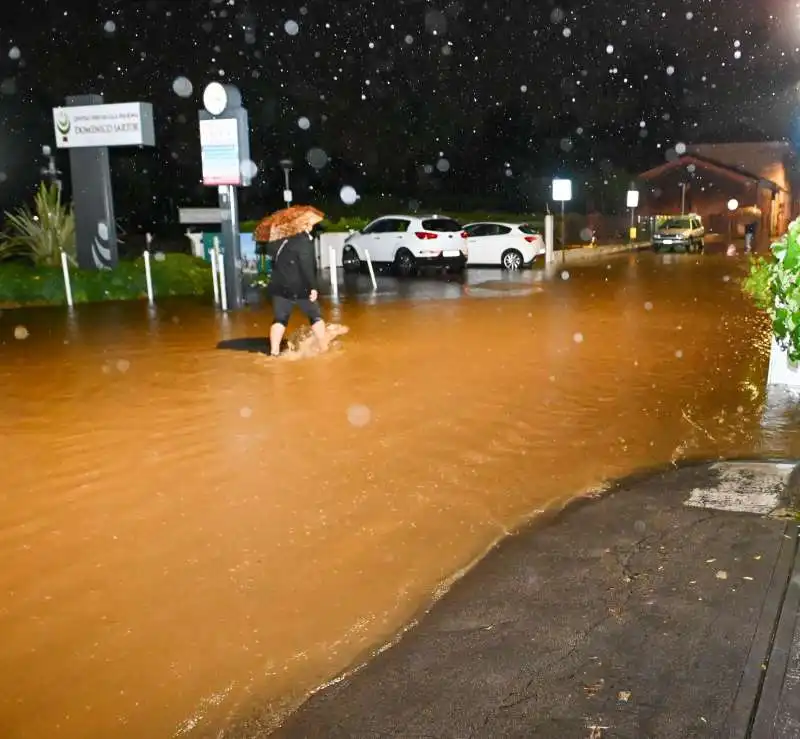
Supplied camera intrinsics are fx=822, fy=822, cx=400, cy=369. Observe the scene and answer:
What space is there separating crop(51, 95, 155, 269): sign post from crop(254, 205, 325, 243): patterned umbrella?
33.8 feet

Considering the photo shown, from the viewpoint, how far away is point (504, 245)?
2658 cm

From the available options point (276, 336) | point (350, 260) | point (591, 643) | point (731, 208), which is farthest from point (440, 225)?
point (731, 208)

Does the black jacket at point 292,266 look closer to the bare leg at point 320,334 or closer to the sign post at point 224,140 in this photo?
the bare leg at point 320,334

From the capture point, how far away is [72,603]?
4348 mm

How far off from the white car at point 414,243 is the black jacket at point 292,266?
14.4 metres

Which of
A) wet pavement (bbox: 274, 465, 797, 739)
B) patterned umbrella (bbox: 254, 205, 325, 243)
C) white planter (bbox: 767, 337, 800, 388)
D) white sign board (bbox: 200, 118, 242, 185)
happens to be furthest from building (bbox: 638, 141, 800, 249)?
wet pavement (bbox: 274, 465, 797, 739)

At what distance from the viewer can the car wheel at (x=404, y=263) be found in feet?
80.5

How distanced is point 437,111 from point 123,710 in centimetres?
4571

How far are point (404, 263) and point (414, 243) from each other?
0.70 meters

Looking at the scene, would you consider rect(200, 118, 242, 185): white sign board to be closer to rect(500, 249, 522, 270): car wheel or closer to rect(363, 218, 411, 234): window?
rect(363, 218, 411, 234): window

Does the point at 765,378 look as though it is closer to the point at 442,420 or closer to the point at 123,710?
the point at 442,420

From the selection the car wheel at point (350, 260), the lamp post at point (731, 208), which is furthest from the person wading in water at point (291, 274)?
the lamp post at point (731, 208)

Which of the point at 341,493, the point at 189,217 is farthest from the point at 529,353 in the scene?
the point at 189,217

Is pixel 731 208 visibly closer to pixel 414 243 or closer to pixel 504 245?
pixel 504 245
